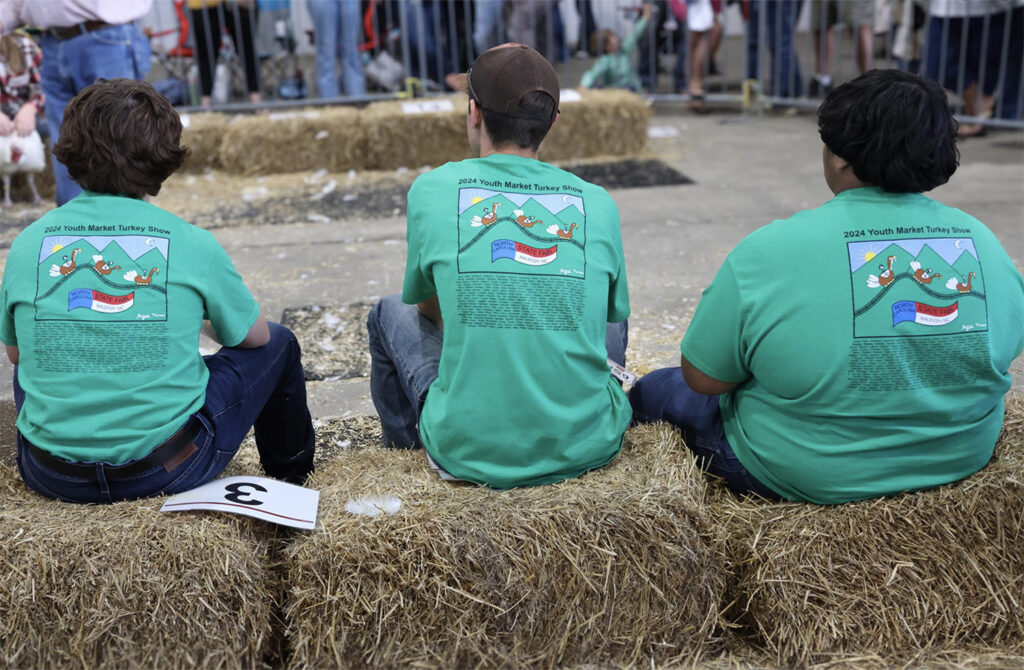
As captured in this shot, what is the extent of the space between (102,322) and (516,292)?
935 mm

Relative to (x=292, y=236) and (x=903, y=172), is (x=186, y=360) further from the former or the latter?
(x=292, y=236)

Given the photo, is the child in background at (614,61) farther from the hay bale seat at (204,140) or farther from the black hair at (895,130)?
the black hair at (895,130)

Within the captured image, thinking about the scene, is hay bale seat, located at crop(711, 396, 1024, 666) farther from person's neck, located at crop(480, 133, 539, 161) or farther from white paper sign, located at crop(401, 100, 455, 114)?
white paper sign, located at crop(401, 100, 455, 114)

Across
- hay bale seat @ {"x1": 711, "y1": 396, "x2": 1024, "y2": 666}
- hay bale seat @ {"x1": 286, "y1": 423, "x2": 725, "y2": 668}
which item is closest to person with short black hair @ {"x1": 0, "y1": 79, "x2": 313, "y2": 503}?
hay bale seat @ {"x1": 286, "y1": 423, "x2": 725, "y2": 668}

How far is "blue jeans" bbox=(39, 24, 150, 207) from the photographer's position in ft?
18.6

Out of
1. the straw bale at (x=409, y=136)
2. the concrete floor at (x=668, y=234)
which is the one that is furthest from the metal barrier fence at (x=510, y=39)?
the straw bale at (x=409, y=136)

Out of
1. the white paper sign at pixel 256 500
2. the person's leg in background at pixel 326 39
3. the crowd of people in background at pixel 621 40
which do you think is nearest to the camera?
the white paper sign at pixel 256 500

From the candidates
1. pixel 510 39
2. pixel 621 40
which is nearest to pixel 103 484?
pixel 510 39

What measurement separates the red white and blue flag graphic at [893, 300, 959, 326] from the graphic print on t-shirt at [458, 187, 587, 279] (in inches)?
27.2

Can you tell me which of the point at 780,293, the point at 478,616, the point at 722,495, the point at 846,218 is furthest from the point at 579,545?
the point at 846,218

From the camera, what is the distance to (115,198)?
7.66 feet

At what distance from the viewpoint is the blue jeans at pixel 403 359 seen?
2641 mm

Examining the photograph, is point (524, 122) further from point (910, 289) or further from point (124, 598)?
point (124, 598)

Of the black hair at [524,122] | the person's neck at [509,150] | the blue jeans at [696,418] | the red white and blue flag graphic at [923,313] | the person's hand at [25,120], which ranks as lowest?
the blue jeans at [696,418]
